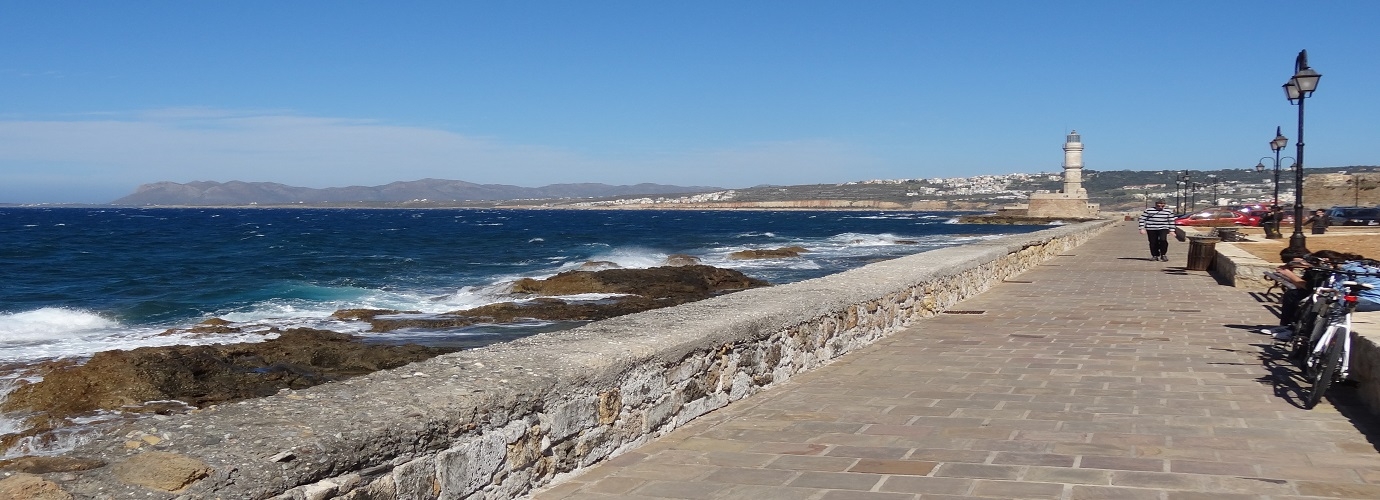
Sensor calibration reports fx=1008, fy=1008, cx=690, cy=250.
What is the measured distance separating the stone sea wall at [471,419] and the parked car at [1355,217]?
36.9 metres

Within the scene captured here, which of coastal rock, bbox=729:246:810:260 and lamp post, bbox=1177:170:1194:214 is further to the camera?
lamp post, bbox=1177:170:1194:214

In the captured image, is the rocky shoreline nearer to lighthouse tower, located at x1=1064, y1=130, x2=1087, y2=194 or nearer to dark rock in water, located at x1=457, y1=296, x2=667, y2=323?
dark rock in water, located at x1=457, y1=296, x2=667, y2=323

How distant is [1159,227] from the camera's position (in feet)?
63.6

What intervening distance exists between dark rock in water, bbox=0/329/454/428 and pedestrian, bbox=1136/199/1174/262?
13.8 meters

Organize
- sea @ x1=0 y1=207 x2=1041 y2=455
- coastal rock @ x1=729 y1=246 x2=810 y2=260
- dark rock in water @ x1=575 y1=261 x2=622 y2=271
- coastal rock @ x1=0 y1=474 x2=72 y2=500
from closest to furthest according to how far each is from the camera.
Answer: coastal rock @ x1=0 y1=474 x2=72 y2=500, sea @ x1=0 y1=207 x2=1041 y2=455, dark rock in water @ x1=575 y1=261 x2=622 y2=271, coastal rock @ x1=729 y1=246 x2=810 y2=260

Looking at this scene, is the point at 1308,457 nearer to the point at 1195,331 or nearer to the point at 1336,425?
the point at 1336,425

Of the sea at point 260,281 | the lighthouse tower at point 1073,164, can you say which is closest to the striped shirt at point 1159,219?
the sea at point 260,281

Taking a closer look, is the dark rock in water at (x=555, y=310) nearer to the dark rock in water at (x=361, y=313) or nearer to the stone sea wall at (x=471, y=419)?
the dark rock in water at (x=361, y=313)

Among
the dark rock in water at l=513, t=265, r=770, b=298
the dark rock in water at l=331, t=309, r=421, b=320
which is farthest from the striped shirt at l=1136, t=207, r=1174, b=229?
the dark rock in water at l=331, t=309, r=421, b=320

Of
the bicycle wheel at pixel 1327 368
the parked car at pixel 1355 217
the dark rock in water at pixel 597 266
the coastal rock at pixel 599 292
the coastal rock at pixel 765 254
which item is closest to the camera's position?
the bicycle wheel at pixel 1327 368

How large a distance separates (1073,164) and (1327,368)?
7696 cm

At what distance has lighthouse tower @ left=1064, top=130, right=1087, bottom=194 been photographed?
7575 cm

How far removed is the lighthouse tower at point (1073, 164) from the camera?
75.8 m

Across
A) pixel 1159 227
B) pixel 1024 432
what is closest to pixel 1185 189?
pixel 1159 227
